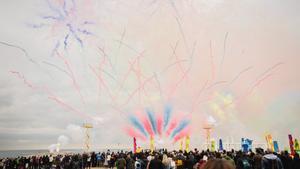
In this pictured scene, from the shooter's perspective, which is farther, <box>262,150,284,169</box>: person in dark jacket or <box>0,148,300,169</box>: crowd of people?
<box>262,150,284,169</box>: person in dark jacket

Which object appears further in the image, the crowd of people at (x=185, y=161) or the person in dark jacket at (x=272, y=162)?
the person in dark jacket at (x=272, y=162)

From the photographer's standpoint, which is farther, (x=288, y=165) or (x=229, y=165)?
(x=288, y=165)

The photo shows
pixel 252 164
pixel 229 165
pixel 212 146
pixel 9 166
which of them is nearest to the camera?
pixel 229 165

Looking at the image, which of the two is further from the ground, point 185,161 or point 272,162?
point 272,162

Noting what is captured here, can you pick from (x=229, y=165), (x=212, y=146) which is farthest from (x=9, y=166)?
(x=229, y=165)

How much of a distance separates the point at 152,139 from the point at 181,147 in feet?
23.9

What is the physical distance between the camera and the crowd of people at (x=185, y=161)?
9330 millimetres

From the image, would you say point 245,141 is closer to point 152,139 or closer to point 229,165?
point 152,139

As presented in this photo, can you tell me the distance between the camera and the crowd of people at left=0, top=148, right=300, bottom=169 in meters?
9.33

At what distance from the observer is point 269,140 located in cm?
3144

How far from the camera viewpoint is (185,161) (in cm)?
1507

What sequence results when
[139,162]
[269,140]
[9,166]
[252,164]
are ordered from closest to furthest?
1. [252,164]
2. [139,162]
3. [9,166]
4. [269,140]

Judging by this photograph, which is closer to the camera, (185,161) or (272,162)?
(272,162)

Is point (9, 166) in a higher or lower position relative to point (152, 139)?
lower
